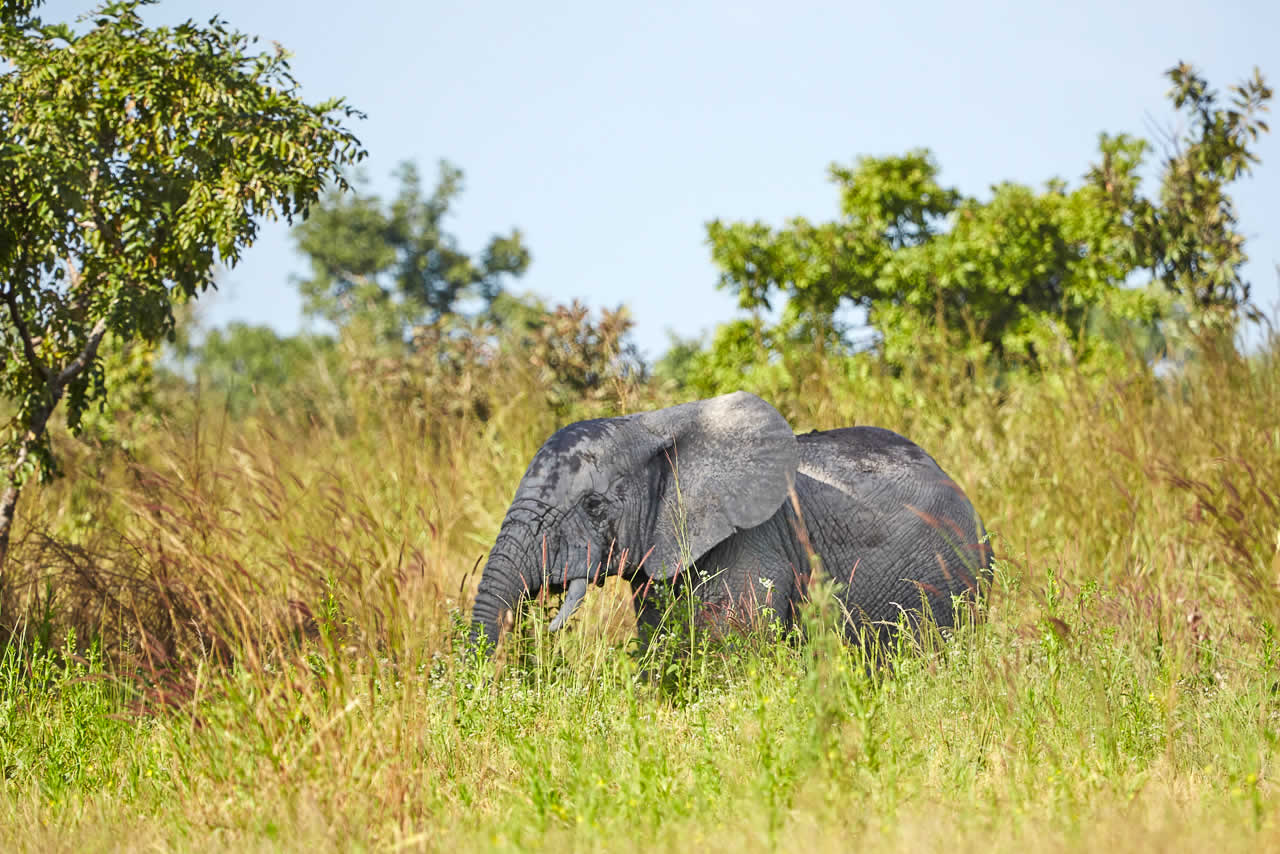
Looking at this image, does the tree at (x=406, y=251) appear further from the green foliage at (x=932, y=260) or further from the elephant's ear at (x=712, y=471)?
A: the elephant's ear at (x=712, y=471)

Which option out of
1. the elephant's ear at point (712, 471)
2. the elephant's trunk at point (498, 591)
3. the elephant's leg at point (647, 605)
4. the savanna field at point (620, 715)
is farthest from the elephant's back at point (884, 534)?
the elephant's trunk at point (498, 591)

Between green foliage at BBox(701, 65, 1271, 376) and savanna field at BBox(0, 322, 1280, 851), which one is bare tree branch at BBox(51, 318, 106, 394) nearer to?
savanna field at BBox(0, 322, 1280, 851)

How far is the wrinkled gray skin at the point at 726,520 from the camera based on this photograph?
4.82m

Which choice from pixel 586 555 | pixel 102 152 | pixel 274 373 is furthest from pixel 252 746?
pixel 274 373

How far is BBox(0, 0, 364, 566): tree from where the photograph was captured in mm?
5562

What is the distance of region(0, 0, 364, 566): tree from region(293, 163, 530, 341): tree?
28695 millimetres

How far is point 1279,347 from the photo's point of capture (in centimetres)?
730

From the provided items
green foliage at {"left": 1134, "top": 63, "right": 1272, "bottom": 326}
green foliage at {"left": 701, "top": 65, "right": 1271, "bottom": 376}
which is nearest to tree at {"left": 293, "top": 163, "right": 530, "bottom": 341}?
green foliage at {"left": 701, "top": 65, "right": 1271, "bottom": 376}

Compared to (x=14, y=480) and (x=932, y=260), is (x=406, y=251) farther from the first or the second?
(x=14, y=480)

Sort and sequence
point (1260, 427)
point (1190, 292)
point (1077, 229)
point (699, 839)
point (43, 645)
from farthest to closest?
point (1077, 229)
point (1190, 292)
point (1260, 427)
point (43, 645)
point (699, 839)

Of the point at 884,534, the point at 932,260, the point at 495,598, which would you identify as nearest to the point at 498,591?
the point at 495,598

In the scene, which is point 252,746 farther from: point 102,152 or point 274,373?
point 274,373

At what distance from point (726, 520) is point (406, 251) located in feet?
106

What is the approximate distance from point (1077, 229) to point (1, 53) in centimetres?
1965
